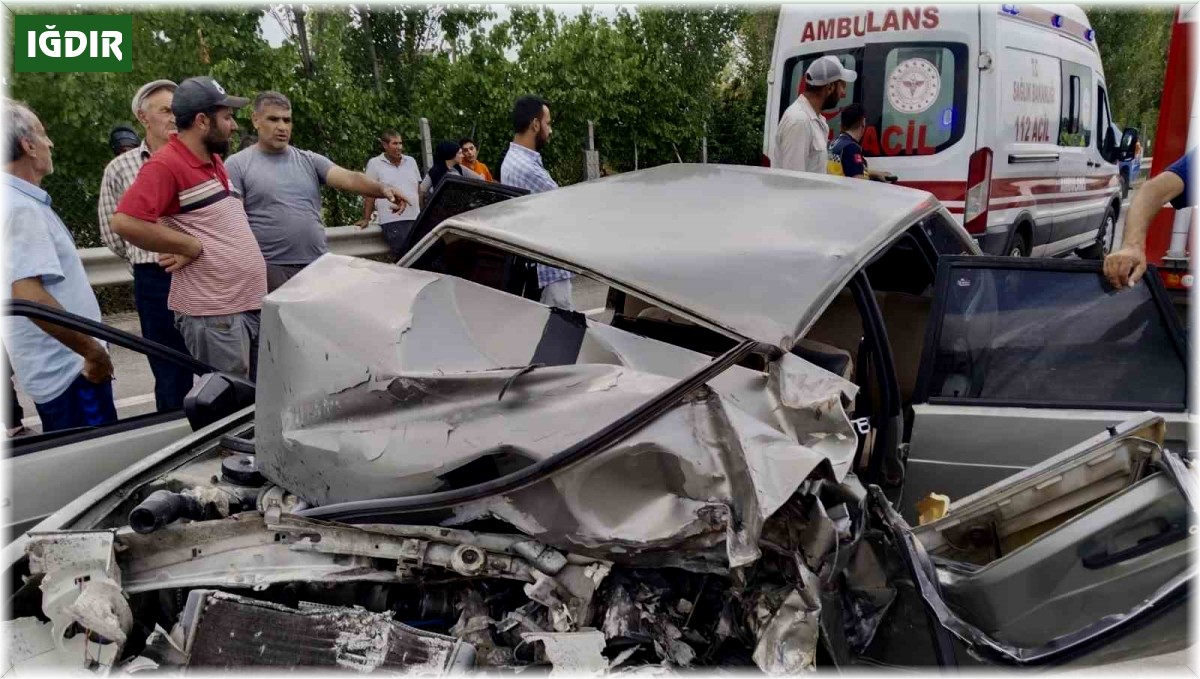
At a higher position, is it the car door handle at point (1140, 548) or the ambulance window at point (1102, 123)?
the ambulance window at point (1102, 123)

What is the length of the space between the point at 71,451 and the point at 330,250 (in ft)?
16.3

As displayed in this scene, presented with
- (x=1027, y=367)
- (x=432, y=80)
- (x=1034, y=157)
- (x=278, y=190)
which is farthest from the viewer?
(x=432, y=80)

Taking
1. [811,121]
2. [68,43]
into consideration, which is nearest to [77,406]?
[68,43]

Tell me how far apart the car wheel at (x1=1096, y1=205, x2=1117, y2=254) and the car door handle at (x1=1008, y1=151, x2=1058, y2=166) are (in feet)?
7.77

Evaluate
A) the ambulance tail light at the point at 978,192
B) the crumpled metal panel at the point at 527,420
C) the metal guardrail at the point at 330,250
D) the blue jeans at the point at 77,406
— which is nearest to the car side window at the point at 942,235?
the crumpled metal panel at the point at 527,420

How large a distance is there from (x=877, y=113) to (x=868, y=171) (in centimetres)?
63

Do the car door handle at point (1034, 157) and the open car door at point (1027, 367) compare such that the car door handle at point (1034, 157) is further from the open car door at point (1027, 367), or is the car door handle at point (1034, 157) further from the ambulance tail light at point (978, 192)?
the open car door at point (1027, 367)

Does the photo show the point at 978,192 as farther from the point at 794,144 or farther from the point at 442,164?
the point at 442,164

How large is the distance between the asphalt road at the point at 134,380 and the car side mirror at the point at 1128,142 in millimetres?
5734

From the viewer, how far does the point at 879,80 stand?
625 centimetres

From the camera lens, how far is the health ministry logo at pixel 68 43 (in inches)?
221

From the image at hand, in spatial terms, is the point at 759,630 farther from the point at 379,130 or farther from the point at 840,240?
the point at 379,130

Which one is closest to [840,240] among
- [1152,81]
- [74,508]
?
[74,508]

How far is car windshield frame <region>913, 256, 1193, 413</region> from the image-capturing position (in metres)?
2.55
